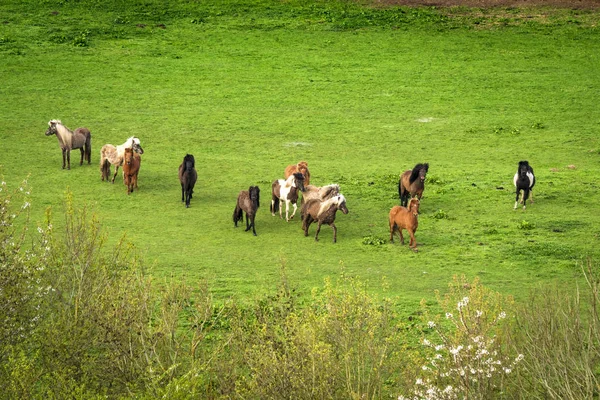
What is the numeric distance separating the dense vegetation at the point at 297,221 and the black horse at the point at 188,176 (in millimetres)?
409

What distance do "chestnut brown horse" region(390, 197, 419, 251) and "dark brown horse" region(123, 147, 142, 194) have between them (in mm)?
7617

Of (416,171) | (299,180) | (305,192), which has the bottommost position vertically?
(305,192)

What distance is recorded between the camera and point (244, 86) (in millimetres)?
42250

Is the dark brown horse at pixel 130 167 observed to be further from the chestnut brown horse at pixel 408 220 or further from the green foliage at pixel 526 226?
the green foliage at pixel 526 226

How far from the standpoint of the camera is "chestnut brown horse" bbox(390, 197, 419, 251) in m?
22.9

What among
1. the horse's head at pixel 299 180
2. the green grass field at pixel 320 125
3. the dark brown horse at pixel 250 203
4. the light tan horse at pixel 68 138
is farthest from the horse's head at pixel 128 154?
the horse's head at pixel 299 180

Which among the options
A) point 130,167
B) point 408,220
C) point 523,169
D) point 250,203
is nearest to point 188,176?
point 130,167

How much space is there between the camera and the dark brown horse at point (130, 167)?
89.2ft

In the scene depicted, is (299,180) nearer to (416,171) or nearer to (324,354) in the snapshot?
(416,171)

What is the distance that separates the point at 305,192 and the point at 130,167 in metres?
5.37

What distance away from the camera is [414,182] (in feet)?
84.6

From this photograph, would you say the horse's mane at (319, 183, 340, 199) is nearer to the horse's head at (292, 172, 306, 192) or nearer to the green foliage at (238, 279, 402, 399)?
the horse's head at (292, 172, 306, 192)

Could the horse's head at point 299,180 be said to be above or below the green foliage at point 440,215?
above

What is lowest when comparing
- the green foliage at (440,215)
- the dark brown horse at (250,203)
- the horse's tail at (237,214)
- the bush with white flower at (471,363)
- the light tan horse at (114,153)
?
the bush with white flower at (471,363)
